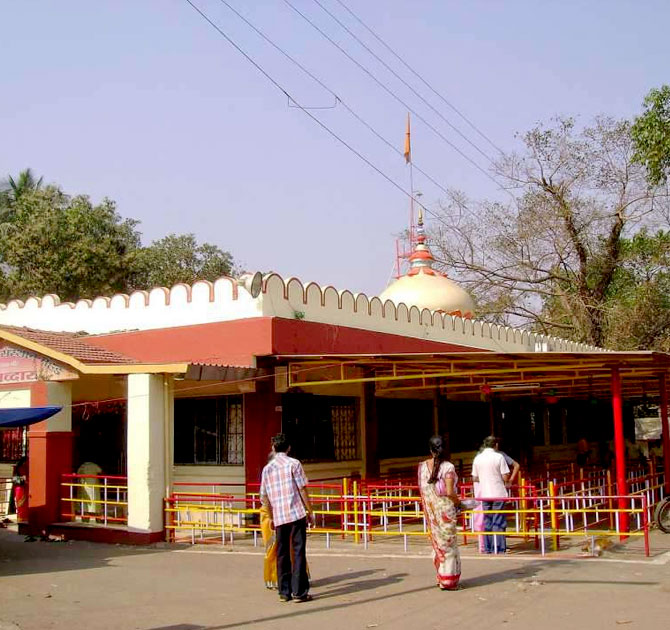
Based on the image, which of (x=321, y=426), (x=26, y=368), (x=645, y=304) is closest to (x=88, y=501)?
(x=26, y=368)

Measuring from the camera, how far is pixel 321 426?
15.2 meters

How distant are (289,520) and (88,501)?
5584 mm

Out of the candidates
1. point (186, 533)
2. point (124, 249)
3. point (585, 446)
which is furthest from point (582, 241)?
point (186, 533)

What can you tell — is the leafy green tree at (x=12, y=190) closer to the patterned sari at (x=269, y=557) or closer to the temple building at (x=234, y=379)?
the temple building at (x=234, y=379)

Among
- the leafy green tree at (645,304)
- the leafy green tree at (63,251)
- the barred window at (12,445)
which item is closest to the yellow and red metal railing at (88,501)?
the barred window at (12,445)

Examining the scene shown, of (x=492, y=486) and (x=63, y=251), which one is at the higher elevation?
(x=63, y=251)

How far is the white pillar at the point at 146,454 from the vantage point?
11.9 metres

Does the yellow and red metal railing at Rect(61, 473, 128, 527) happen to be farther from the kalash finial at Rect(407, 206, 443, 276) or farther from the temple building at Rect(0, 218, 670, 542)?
the kalash finial at Rect(407, 206, 443, 276)

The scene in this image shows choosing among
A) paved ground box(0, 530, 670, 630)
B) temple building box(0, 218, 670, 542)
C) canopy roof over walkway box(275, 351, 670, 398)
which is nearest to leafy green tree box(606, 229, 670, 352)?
temple building box(0, 218, 670, 542)

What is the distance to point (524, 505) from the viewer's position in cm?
1088

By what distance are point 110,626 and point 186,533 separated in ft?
19.4

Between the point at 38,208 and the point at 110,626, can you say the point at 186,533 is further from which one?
the point at 38,208

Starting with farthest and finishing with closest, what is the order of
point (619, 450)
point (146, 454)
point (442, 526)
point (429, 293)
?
point (429, 293) → point (146, 454) → point (619, 450) → point (442, 526)

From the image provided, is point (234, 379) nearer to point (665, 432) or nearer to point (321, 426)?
point (321, 426)
